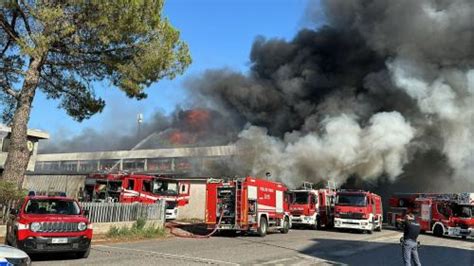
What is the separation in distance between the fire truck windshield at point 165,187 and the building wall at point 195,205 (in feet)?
14.6

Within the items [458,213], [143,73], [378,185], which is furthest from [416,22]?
[143,73]

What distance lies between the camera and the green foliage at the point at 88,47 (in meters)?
15.9

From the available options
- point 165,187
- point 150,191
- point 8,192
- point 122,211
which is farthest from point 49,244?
point 165,187

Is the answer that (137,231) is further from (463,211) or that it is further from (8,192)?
(463,211)

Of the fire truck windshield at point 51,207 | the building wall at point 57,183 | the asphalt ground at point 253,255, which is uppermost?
the building wall at point 57,183

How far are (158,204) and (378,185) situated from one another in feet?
81.6

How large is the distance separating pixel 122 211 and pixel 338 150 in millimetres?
16523

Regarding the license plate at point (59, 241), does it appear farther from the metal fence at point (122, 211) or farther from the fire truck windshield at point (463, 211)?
the fire truck windshield at point (463, 211)

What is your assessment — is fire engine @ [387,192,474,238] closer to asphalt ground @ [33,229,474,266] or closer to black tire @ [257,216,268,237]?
asphalt ground @ [33,229,474,266]

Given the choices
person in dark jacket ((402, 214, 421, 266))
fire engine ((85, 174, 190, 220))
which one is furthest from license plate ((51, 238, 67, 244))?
fire engine ((85, 174, 190, 220))

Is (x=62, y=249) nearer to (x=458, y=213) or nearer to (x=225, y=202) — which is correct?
(x=225, y=202)

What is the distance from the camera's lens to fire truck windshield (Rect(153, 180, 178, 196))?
84.6ft

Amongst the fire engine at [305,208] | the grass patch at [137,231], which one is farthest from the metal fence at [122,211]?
the fire engine at [305,208]

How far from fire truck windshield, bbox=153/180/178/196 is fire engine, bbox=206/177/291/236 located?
538cm
